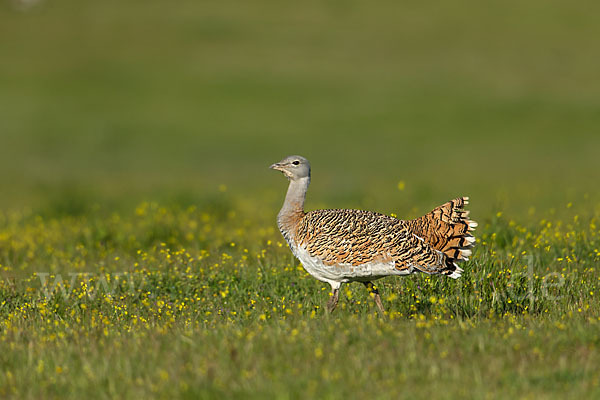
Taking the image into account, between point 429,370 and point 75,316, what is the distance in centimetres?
409

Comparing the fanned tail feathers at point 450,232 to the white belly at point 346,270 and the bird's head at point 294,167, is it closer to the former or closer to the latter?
the white belly at point 346,270

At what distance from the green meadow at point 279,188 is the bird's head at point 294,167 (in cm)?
138

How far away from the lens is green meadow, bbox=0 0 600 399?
5395 mm

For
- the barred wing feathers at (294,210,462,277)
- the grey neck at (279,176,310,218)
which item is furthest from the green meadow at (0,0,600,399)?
the grey neck at (279,176,310,218)

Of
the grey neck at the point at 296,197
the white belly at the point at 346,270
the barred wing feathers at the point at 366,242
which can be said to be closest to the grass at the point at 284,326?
the white belly at the point at 346,270

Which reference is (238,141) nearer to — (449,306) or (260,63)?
(260,63)

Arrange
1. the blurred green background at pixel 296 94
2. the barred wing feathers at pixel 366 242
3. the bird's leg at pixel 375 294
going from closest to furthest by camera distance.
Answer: the barred wing feathers at pixel 366 242 < the bird's leg at pixel 375 294 < the blurred green background at pixel 296 94

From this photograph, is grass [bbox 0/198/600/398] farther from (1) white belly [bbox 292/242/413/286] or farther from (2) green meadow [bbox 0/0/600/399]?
(1) white belly [bbox 292/242/413/286]

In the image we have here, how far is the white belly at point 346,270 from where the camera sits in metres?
6.98

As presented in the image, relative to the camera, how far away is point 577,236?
978cm

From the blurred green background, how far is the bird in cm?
1136

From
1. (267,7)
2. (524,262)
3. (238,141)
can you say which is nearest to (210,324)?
(524,262)

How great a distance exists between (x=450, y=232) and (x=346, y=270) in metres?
1.09

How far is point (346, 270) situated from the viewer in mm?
7082
